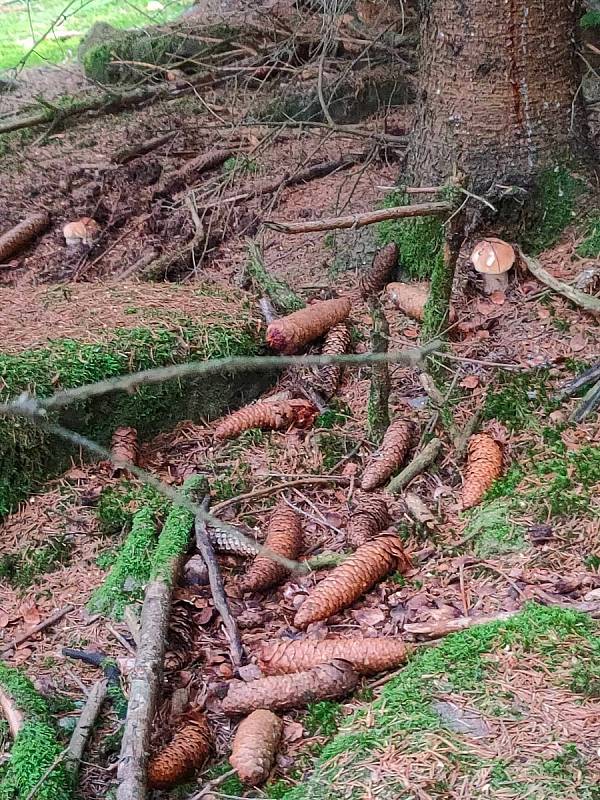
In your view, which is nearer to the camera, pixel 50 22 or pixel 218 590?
pixel 218 590

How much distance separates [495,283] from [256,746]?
284cm

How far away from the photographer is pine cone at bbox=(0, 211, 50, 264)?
609 centimetres

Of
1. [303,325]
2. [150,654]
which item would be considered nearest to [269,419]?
[303,325]

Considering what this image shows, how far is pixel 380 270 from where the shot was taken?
4.70 meters

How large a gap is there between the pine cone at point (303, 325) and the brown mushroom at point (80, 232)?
7.89 ft

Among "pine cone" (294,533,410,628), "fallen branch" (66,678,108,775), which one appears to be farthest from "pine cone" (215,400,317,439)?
"fallen branch" (66,678,108,775)

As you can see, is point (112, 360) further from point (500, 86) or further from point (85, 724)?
point (500, 86)

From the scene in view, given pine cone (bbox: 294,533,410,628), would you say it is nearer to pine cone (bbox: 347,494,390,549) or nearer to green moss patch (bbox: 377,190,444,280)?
pine cone (bbox: 347,494,390,549)

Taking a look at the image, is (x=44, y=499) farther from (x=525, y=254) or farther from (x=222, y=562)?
(x=525, y=254)

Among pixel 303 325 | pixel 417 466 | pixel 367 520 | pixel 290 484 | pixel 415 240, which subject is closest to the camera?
pixel 367 520

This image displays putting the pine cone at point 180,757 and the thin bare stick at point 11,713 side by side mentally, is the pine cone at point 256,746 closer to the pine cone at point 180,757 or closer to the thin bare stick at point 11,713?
the pine cone at point 180,757

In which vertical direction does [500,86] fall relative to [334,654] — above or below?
above

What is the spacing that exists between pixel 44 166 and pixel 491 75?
4709 millimetres

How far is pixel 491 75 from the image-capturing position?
416cm
